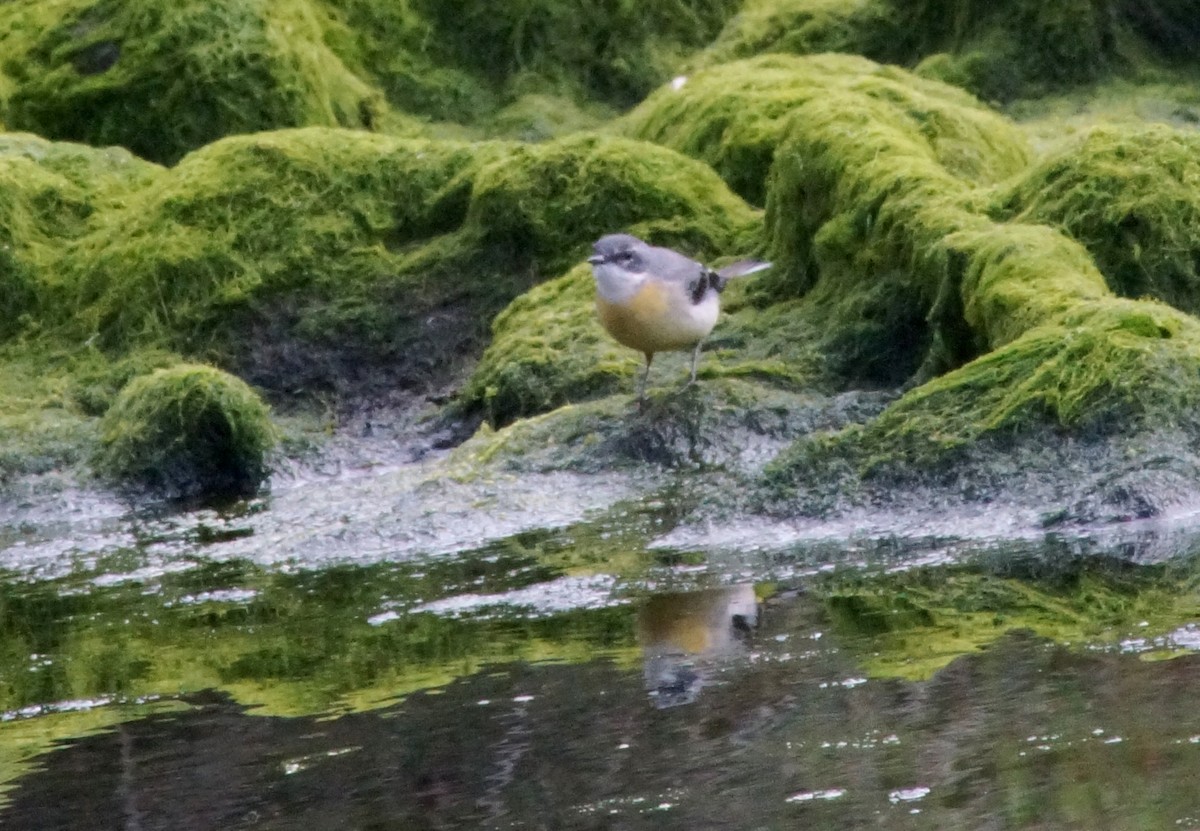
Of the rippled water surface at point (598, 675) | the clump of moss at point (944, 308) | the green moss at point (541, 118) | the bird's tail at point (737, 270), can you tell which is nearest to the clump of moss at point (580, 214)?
the clump of moss at point (944, 308)

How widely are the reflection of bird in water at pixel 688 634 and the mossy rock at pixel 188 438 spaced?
12.4 feet

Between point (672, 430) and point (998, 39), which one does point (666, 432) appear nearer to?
point (672, 430)

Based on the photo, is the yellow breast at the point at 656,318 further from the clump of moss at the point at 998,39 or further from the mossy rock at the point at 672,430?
the clump of moss at the point at 998,39

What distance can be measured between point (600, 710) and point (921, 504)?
248cm

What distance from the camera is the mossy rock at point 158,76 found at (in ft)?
44.0

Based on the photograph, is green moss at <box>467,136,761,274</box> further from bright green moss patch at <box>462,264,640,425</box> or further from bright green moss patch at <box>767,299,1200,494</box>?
bright green moss patch at <box>767,299,1200,494</box>

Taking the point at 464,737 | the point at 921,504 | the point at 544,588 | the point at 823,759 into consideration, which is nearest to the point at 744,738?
the point at 823,759

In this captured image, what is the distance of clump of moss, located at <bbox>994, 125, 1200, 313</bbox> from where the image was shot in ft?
29.1

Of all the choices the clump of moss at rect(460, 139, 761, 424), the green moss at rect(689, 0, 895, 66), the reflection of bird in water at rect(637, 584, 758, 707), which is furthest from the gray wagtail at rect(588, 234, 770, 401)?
the green moss at rect(689, 0, 895, 66)

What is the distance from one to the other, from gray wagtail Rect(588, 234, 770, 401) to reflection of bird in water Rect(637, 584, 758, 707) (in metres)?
2.40

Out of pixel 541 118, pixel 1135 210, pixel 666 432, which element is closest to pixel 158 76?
pixel 541 118

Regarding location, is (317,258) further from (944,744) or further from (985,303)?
(944,744)

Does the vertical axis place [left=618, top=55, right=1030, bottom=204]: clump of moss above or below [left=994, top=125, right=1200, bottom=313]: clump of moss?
above

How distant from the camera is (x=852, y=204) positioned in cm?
982
